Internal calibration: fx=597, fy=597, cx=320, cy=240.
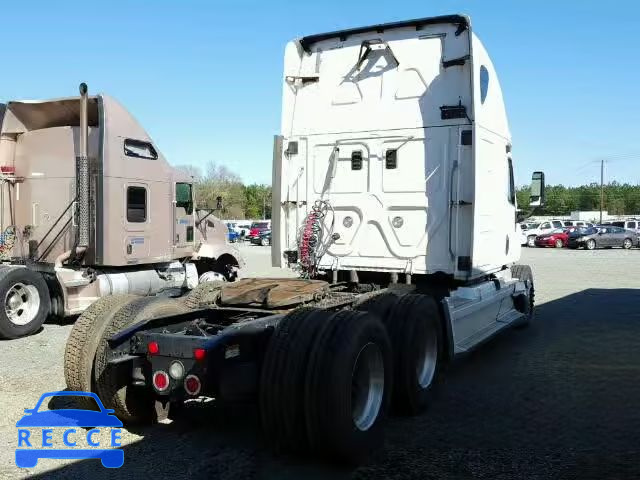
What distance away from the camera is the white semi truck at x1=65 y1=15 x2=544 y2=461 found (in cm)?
418

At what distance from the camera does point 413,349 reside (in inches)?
210

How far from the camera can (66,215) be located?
1019cm

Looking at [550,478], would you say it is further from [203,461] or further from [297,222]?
[297,222]

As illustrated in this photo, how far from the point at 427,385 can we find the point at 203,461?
A: 2.35 metres

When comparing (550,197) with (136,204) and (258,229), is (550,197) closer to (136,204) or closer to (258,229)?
(258,229)

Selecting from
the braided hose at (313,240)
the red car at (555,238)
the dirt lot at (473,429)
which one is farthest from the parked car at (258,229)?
the braided hose at (313,240)

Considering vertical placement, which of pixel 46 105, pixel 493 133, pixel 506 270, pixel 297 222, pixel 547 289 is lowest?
pixel 547 289

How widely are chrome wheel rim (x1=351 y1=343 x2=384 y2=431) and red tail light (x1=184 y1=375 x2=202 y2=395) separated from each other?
1.10 metres

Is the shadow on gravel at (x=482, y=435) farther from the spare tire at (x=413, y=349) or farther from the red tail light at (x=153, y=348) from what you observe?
the red tail light at (x=153, y=348)

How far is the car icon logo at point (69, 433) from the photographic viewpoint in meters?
4.43

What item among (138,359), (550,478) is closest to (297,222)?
(138,359)

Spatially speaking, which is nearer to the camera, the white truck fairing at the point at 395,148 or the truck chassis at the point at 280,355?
the truck chassis at the point at 280,355

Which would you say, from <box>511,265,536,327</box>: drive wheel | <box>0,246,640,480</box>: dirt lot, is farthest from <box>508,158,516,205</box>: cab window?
<box>0,246,640,480</box>: dirt lot

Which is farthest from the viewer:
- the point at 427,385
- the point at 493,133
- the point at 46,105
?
the point at 46,105
